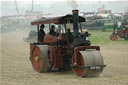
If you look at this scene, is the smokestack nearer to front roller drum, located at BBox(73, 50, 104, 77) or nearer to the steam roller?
the steam roller

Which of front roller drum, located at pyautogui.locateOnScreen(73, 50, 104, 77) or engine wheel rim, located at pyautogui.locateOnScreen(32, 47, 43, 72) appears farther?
engine wheel rim, located at pyautogui.locateOnScreen(32, 47, 43, 72)

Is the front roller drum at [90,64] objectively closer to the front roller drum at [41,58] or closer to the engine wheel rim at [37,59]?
the front roller drum at [41,58]

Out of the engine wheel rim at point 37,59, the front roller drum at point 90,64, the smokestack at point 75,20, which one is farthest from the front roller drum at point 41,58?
the front roller drum at point 90,64

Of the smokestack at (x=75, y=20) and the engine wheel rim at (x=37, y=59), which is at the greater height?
the smokestack at (x=75, y=20)

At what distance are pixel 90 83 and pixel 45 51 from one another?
280cm

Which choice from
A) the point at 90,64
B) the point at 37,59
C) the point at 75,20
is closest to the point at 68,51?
the point at 75,20

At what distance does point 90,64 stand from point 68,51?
1.11 m

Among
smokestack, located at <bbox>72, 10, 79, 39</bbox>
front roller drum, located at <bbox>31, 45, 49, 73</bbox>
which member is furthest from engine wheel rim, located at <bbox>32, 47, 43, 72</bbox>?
smokestack, located at <bbox>72, 10, 79, 39</bbox>

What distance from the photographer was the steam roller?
28.3ft

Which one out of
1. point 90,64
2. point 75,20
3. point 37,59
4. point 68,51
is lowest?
point 37,59

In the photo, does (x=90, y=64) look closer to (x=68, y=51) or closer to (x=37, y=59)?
(x=68, y=51)

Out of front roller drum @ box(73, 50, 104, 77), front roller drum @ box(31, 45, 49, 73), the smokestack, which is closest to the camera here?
front roller drum @ box(73, 50, 104, 77)

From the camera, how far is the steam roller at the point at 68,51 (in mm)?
8617

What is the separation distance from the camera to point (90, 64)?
8531 millimetres
